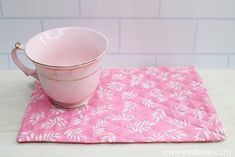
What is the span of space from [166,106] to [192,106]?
0.06 metres

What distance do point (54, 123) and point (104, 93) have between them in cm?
15

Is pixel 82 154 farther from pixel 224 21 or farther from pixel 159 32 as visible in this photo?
pixel 224 21

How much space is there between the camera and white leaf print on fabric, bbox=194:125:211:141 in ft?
2.26

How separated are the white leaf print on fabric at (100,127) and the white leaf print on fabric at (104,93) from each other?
0.09 metres

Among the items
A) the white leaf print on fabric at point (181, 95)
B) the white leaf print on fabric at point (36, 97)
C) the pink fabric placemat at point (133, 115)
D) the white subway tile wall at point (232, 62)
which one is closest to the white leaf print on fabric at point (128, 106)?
the pink fabric placemat at point (133, 115)

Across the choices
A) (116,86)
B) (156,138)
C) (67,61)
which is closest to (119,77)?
(116,86)

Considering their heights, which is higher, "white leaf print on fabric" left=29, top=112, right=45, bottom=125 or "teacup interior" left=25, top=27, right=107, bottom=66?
"teacup interior" left=25, top=27, right=107, bottom=66

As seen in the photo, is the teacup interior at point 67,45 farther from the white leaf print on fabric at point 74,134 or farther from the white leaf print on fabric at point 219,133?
the white leaf print on fabric at point 219,133

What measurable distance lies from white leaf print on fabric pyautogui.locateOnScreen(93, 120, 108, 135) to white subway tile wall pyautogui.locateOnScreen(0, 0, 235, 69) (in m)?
0.25

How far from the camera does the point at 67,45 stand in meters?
0.82

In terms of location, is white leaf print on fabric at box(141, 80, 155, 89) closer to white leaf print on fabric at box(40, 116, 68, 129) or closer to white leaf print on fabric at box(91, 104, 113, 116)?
white leaf print on fabric at box(91, 104, 113, 116)

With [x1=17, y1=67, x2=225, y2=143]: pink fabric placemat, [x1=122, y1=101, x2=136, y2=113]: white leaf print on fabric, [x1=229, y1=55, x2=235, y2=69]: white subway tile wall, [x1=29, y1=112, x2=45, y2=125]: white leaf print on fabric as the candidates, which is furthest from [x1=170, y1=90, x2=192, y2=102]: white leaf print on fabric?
[x1=29, y1=112, x2=45, y2=125]: white leaf print on fabric

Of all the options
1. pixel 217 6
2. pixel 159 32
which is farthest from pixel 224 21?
pixel 159 32

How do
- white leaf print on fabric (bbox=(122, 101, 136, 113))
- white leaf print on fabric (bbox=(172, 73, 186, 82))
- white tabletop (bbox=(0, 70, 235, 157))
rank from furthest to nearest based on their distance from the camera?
white leaf print on fabric (bbox=(172, 73, 186, 82)), white leaf print on fabric (bbox=(122, 101, 136, 113)), white tabletop (bbox=(0, 70, 235, 157))
